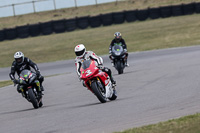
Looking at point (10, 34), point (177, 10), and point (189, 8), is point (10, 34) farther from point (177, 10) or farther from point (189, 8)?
point (189, 8)

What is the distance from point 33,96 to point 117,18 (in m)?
27.9

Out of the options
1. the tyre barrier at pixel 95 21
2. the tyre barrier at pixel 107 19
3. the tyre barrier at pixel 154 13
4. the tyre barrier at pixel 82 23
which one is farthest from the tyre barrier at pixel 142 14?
the tyre barrier at pixel 82 23

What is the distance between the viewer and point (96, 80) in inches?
405

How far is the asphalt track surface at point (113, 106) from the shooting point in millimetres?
7707

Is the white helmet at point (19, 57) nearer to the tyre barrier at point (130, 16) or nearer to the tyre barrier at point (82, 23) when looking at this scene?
the tyre barrier at point (130, 16)

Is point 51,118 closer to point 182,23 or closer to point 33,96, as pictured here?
point 33,96

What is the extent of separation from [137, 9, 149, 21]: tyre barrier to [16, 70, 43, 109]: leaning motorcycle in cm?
2712

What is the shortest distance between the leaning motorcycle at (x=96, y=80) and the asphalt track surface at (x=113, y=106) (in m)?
0.24

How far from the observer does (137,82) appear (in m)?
14.3

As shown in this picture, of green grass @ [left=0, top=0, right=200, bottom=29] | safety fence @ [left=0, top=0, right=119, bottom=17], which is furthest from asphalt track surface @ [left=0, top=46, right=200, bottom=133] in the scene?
safety fence @ [left=0, top=0, right=119, bottom=17]

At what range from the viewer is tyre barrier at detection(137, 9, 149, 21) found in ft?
124

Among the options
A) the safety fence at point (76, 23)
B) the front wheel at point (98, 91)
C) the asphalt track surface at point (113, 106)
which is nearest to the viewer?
the asphalt track surface at point (113, 106)

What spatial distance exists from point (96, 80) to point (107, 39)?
25.3 metres

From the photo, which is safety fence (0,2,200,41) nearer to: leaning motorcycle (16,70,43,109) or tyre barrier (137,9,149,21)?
tyre barrier (137,9,149,21)
